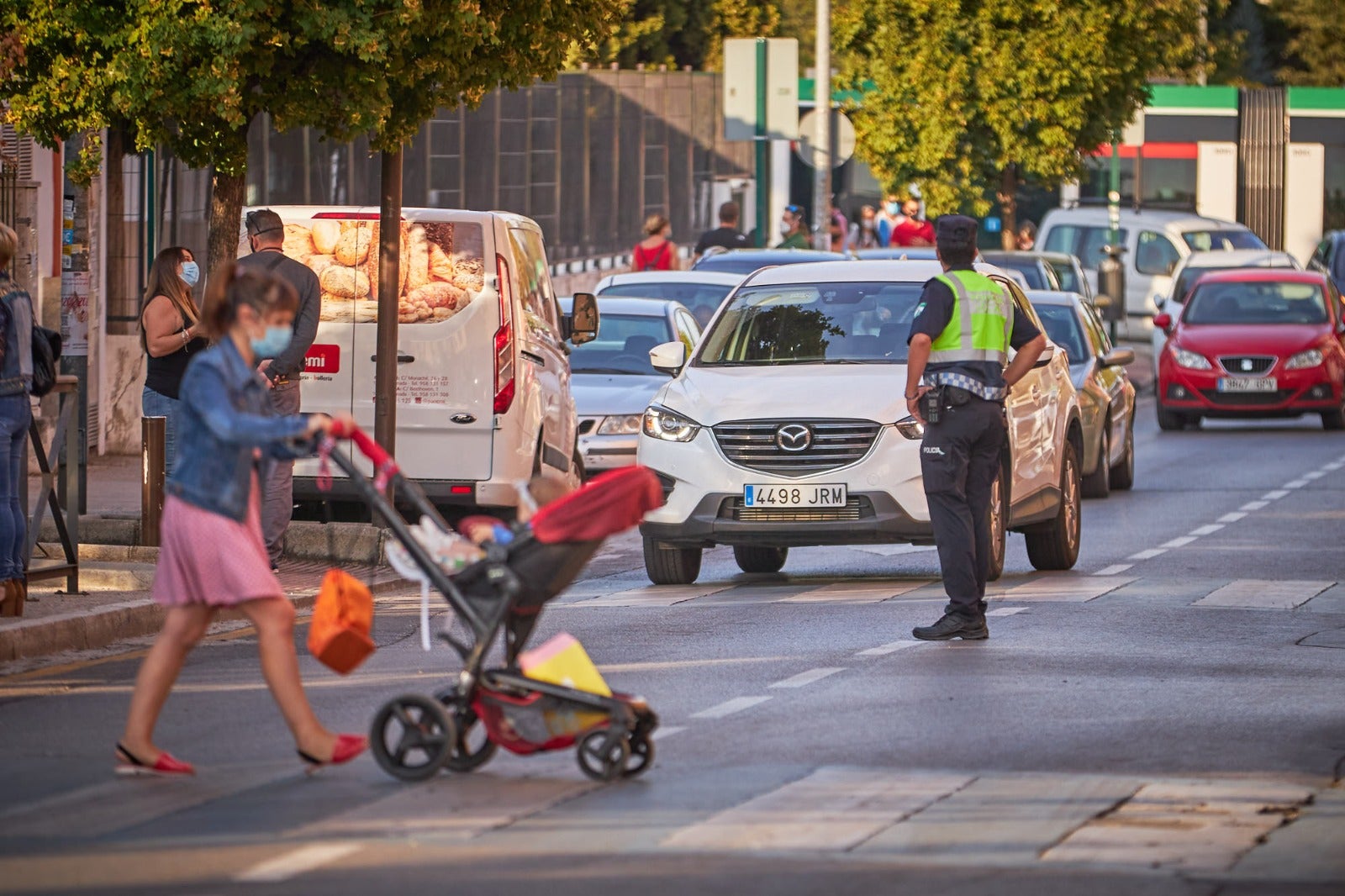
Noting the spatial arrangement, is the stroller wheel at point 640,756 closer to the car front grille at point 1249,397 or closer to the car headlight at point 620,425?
the car headlight at point 620,425

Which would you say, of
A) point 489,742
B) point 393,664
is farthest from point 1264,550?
point 489,742

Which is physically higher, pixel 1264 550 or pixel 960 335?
pixel 960 335

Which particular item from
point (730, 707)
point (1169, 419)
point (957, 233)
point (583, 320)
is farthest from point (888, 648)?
point (1169, 419)

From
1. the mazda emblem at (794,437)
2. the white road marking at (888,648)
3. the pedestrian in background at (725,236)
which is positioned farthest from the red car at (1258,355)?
the white road marking at (888,648)

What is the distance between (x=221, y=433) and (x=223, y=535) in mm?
339

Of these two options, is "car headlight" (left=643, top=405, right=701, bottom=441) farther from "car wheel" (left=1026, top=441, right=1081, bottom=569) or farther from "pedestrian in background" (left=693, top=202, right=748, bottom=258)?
"pedestrian in background" (left=693, top=202, right=748, bottom=258)

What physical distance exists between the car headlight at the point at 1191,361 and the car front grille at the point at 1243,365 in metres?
0.16

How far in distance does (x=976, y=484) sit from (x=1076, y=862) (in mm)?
4971

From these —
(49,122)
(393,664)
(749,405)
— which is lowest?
(393,664)

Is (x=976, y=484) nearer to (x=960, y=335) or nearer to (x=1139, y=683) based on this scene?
(x=960, y=335)

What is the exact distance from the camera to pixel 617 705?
8.03m

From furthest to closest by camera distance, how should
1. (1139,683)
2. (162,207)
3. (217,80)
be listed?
(162,207), (217,80), (1139,683)

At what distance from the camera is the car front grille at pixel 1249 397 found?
2875 centimetres

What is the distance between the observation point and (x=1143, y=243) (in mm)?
43000
